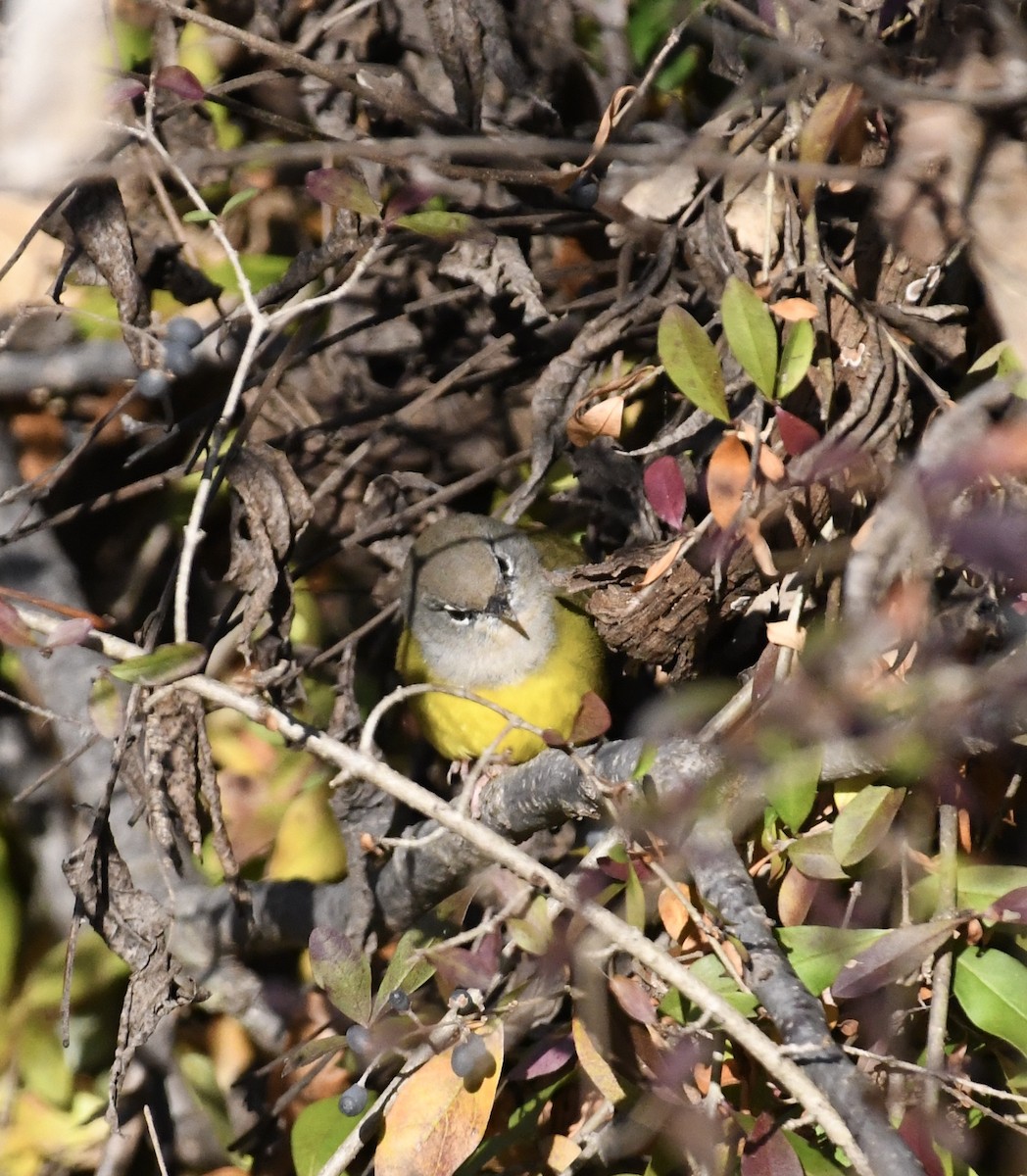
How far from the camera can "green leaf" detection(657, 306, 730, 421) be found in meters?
2.22

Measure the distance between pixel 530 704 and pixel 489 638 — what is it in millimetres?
266

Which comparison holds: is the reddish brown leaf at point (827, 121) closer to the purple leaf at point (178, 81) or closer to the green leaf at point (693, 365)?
the green leaf at point (693, 365)

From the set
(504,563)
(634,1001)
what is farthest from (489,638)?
(634,1001)

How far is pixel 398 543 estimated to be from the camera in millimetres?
3578

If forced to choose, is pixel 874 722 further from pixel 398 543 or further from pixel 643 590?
pixel 398 543

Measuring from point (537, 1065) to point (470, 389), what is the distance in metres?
1.73

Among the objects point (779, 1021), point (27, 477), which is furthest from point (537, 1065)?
point (27, 477)

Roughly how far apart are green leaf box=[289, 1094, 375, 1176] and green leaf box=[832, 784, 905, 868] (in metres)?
1.02

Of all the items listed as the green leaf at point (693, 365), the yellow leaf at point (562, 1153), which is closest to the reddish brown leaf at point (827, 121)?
the green leaf at point (693, 365)

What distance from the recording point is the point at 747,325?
217 cm

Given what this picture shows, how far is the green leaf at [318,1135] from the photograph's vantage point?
2445 mm

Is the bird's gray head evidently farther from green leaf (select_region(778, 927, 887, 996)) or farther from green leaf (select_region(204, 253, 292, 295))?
green leaf (select_region(778, 927, 887, 996))

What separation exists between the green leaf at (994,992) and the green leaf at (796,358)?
1002 mm

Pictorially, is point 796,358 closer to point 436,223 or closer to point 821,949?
point 436,223
